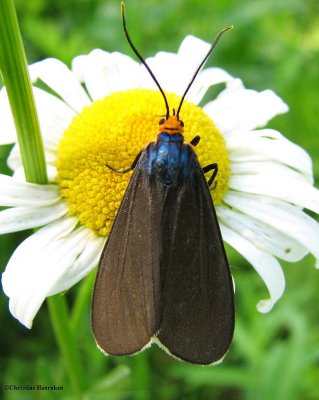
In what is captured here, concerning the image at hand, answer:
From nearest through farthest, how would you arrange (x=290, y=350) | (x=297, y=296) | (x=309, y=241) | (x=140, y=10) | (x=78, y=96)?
1. (x=309, y=241)
2. (x=78, y=96)
3. (x=290, y=350)
4. (x=297, y=296)
5. (x=140, y=10)

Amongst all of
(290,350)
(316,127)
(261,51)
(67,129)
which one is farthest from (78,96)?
(261,51)

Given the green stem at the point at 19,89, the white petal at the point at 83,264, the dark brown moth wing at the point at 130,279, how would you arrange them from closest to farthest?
the green stem at the point at 19,89, the dark brown moth wing at the point at 130,279, the white petal at the point at 83,264

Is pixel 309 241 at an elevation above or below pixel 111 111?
below

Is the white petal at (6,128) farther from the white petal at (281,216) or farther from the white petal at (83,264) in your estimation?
the white petal at (281,216)

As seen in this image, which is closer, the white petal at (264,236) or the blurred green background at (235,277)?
the white petal at (264,236)

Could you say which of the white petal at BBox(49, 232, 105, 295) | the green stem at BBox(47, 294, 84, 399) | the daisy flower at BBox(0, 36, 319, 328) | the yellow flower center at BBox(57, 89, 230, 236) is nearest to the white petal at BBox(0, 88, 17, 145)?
the daisy flower at BBox(0, 36, 319, 328)

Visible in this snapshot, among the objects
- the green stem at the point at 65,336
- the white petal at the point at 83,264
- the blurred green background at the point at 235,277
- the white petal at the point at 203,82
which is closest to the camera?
the white petal at the point at 83,264

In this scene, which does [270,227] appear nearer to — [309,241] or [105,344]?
[309,241]

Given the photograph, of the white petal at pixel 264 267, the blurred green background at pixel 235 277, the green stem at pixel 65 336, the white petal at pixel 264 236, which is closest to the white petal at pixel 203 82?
the white petal at pixel 264 236
